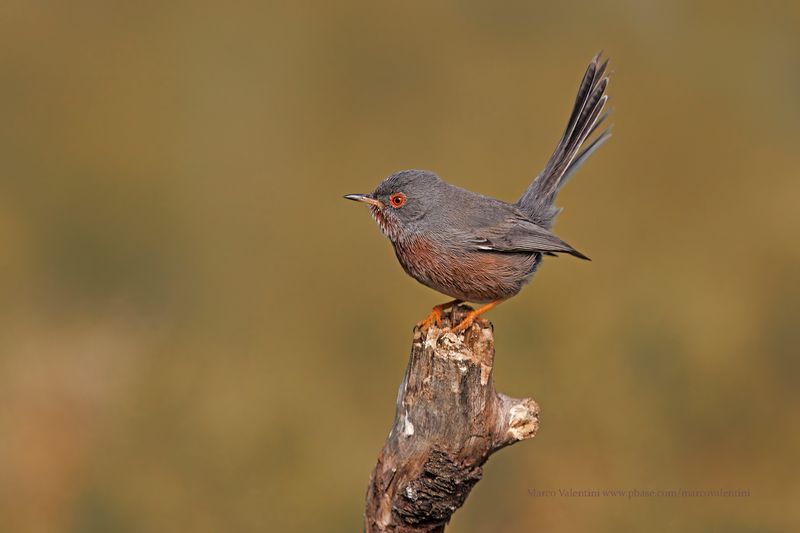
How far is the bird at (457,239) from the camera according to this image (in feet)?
16.1

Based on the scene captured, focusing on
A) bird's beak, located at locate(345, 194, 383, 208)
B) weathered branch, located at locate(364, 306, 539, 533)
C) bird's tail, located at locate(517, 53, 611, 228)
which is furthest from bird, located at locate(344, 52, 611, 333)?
weathered branch, located at locate(364, 306, 539, 533)

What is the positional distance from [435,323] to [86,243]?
4.39 m

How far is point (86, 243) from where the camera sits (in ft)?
25.9

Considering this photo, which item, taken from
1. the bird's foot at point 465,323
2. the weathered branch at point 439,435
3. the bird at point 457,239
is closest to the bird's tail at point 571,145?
the bird at point 457,239

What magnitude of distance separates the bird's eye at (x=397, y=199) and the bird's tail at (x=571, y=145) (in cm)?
104

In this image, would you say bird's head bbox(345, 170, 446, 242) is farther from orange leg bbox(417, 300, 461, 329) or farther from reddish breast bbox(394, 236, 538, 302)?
orange leg bbox(417, 300, 461, 329)

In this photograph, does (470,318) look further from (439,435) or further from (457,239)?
(439,435)

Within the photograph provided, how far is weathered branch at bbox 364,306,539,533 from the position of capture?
4.09m

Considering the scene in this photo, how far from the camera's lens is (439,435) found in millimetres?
4152

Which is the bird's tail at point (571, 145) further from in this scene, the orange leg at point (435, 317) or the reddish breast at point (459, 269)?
the orange leg at point (435, 317)

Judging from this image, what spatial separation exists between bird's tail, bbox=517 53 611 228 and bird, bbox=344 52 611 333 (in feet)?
1.19

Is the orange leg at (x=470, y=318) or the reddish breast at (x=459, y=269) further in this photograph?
the reddish breast at (x=459, y=269)

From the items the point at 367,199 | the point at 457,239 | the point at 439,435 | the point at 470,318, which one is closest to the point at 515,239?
the point at 457,239

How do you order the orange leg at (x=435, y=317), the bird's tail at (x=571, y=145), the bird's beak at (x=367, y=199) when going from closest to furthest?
the orange leg at (x=435, y=317)
the bird's beak at (x=367, y=199)
the bird's tail at (x=571, y=145)
